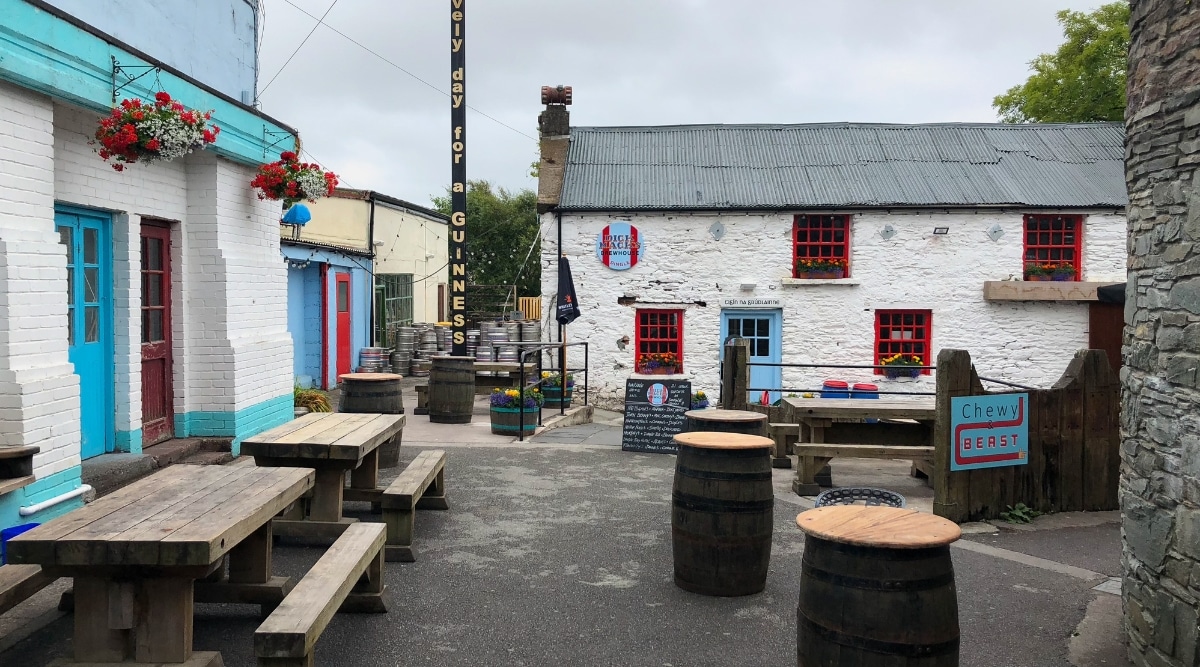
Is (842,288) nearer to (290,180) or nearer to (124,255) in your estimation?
(290,180)

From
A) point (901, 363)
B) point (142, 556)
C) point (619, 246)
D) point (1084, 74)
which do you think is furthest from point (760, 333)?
point (1084, 74)

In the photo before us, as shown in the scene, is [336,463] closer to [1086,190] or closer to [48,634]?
[48,634]

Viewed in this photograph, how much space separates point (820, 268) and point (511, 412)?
7663 millimetres

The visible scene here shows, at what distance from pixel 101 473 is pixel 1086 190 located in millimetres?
17018

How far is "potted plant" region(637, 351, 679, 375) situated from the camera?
57.0 feet

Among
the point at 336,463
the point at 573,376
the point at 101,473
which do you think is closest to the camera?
the point at 336,463

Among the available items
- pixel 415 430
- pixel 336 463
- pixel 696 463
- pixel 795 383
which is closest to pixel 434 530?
pixel 336 463

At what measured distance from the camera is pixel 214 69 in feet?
33.8

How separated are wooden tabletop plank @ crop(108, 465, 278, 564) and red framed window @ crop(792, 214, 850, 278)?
1356 centimetres

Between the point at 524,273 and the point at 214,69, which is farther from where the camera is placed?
the point at 524,273

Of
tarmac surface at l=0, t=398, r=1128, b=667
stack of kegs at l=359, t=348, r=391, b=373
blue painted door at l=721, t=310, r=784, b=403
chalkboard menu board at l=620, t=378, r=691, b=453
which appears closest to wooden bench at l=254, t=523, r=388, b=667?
tarmac surface at l=0, t=398, r=1128, b=667

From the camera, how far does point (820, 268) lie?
17.2 meters

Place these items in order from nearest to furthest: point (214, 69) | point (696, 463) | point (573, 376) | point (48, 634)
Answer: point (48, 634)
point (696, 463)
point (214, 69)
point (573, 376)

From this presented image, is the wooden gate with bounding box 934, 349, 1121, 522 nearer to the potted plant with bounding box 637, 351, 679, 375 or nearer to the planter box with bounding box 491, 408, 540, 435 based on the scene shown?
the planter box with bounding box 491, 408, 540, 435
